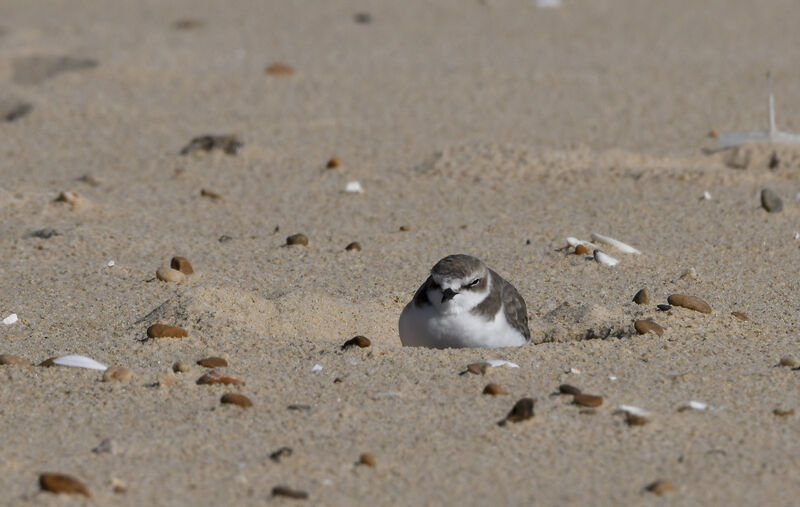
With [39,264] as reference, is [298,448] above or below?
above

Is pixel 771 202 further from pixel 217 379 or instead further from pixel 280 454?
pixel 280 454

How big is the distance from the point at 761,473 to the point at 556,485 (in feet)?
1.76

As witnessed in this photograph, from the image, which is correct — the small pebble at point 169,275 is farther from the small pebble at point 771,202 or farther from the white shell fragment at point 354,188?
the small pebble at point 771,202

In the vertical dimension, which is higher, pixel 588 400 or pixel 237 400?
pixel 588 400

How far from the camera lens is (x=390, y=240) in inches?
225

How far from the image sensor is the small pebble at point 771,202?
594 cm

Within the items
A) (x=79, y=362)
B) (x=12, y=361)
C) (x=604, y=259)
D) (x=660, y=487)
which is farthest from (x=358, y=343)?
(x=604, y=259)

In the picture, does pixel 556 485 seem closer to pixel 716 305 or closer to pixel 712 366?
pixel 712 366

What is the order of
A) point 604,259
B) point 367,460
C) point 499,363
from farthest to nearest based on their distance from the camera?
1. point 604,259
2. point 499,363
3. point 367,460

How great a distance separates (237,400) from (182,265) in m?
1.60

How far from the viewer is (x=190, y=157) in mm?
7086

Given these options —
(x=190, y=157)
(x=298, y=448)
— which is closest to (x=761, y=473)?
(x=298, y=448)

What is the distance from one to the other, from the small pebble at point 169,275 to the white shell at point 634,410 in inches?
85.4

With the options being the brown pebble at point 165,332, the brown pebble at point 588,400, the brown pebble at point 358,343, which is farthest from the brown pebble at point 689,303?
the brown pebble at point 165,332
